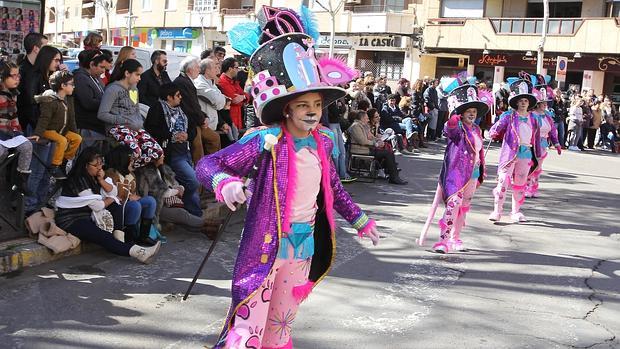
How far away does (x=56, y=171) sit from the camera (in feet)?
22.7

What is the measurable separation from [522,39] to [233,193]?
32917mm

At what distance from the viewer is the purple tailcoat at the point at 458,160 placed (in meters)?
7.52

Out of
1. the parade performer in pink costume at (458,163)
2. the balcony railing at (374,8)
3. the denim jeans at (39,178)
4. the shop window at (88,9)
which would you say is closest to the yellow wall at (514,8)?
the balcony railing at (374,8)

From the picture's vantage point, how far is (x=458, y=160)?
7516 millimetres

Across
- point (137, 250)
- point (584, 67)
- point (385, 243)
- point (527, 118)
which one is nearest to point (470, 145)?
point (385, 243)

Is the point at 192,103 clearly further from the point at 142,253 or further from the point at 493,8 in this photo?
the point at 493,8

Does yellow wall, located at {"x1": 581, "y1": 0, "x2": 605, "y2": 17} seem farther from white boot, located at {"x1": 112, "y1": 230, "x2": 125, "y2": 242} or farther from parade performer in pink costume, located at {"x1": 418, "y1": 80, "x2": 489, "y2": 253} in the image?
white boot, located at {"x1": 112, "y1": 230, "x2": 125, "y2": 242}

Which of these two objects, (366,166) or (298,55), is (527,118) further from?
(298,55)

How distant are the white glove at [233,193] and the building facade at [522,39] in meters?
30.9

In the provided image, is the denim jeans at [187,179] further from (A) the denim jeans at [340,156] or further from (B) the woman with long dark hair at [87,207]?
(A) the denim jeans at [340,156]

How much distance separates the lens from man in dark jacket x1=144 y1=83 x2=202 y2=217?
7570 mm

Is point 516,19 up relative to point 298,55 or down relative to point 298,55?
up

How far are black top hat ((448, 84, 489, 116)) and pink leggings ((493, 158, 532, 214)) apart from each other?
214 centimetres

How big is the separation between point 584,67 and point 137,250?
30.3 meters
